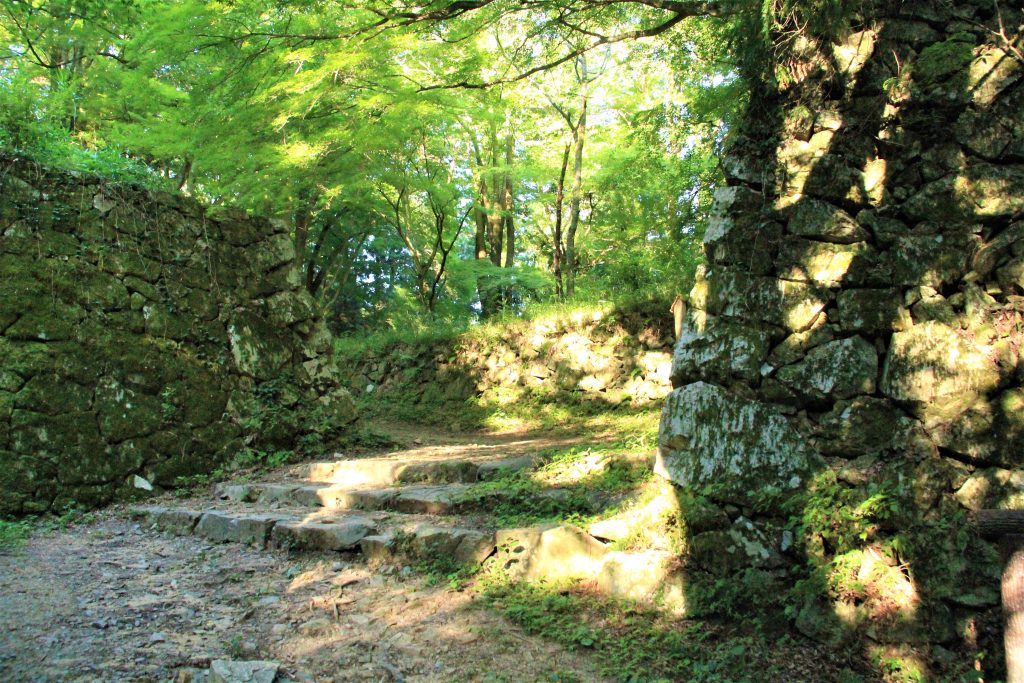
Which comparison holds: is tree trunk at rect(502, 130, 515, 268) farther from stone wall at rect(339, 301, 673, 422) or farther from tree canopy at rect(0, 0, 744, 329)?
stone wall at rect(339, 301, 673, 422)

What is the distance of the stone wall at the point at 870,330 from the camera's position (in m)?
3.13

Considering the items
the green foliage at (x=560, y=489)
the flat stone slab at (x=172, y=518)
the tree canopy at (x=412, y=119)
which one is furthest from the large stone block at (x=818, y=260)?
the flat stone slab at (x=172, y=518)

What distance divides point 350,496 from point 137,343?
277cm

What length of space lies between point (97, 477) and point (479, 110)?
770 cm

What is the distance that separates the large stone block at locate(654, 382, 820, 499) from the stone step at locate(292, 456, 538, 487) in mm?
1792

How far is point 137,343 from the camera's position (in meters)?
6.14

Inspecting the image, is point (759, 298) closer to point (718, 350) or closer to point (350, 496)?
point (718, 350)

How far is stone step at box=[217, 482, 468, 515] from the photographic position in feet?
15.8

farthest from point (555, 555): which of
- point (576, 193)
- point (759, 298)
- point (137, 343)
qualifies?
point (576, 193)

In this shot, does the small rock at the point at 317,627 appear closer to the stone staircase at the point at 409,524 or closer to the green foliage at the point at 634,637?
the stone staircase at the point at 409,524

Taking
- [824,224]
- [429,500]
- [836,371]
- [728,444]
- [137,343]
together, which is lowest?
[429,500]

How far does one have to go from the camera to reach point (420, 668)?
2.99 meters

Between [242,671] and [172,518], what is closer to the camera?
[242,671]

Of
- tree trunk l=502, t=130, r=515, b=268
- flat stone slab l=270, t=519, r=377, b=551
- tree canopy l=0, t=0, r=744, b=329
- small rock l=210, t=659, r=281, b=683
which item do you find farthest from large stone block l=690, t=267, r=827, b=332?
tree trunk l=502, t=130, r=515, b=268
